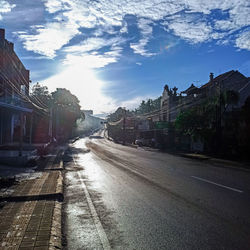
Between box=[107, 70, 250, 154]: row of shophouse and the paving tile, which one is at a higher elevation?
box=[107, 70, 250, 154]: row of shophouse

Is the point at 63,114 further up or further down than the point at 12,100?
further up

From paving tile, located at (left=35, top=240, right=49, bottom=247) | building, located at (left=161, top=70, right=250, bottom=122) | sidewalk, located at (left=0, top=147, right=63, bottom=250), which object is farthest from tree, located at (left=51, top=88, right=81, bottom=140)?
paving tile, located at (left=35, top=240, right=49, bottom=247)

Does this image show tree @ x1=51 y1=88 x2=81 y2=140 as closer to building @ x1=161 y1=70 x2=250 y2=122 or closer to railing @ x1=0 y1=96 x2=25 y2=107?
building @ x1=161 y1=70 x2=250 y2=122

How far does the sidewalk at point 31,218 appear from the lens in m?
3.81

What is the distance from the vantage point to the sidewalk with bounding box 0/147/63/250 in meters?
3.81

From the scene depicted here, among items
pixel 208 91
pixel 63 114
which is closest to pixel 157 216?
pixel 208 91

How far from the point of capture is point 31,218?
4.90 meters

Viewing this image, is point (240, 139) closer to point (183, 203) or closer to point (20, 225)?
point (183, 203)

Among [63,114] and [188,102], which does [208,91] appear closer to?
[188,102]

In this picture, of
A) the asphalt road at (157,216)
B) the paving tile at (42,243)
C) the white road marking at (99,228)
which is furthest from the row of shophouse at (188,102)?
the paving tile at (42,243)

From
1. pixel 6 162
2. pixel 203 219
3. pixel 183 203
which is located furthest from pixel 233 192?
pixel 6 162

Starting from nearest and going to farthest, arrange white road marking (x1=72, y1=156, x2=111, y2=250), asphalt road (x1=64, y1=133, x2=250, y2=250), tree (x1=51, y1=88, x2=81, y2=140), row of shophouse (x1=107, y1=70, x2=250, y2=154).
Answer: white road marking (x1=72, y1=156, x2=111, y2=250) → asphalt road (x1=64, y1=133, x2=250, y2=250) → row of shophouse (x1=107, y1=70, x2=250, y2=154) → tree (x1=51, y1=88, x2=81, y2=140)

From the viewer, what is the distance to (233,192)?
7.84 metres

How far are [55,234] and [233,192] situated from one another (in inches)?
237
